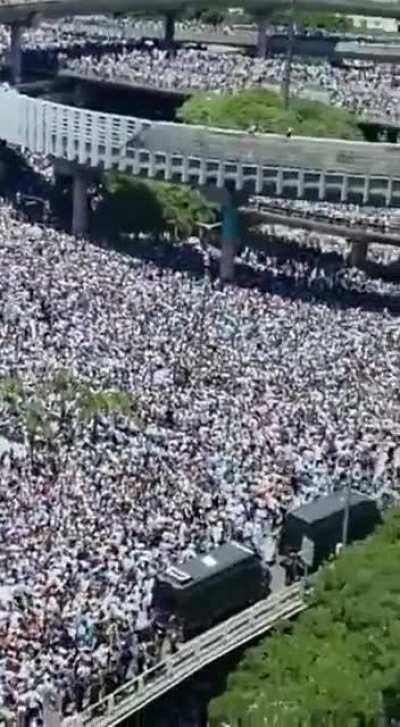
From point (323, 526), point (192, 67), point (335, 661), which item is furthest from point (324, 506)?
point (192, 67)

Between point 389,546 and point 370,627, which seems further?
point 389,546

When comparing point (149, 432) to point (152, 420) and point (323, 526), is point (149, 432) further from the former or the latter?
point (323, 526)

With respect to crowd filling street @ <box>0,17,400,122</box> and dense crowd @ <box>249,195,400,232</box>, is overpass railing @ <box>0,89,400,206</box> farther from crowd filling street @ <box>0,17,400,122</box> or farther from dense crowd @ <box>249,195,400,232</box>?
crowd filling street @ <box>0,17,400,122</box>

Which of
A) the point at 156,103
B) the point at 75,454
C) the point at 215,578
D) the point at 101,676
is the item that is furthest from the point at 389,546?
the point at 156,103

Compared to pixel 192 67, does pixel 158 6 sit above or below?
above

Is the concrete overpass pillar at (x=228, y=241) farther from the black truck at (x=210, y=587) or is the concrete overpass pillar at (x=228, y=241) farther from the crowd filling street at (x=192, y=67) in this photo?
the black truck at (x=210, y=587)

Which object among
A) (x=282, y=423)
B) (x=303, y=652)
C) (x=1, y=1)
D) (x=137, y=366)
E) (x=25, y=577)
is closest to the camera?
(x=303, y=652)

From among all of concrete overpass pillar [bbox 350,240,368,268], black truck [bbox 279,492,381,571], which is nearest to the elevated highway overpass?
concrete overpass pillar [bbox 350,240,368,268]

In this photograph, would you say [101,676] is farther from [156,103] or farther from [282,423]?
[156,103]
